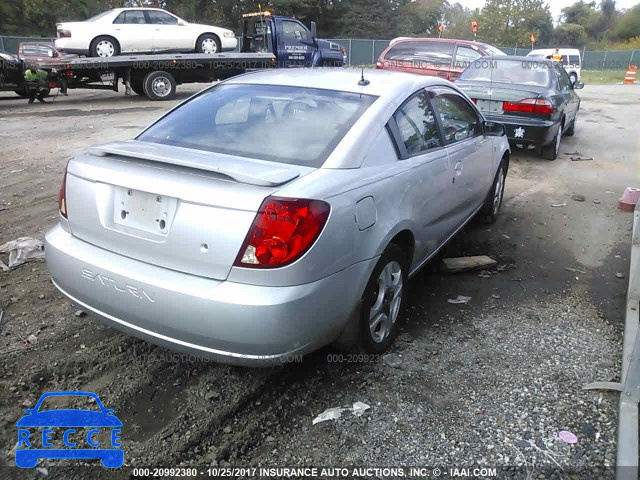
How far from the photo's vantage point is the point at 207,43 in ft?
56.4

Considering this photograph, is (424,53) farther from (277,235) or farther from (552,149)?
(277,235)

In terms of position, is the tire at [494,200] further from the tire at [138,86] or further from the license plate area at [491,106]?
the tire at [138,86]

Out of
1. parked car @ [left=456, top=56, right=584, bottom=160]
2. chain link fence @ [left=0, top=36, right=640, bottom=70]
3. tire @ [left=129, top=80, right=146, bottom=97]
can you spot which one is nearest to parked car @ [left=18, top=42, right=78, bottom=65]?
tire @ [left=129, top=80, right=146, bottom=97]

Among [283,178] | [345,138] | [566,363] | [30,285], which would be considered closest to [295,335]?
[283,178]

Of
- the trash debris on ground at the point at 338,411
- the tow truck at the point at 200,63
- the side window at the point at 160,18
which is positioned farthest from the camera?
the side window at the point at 160,18

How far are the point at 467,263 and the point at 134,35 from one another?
14.7 metres

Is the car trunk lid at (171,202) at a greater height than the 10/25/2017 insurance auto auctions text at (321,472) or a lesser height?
greater

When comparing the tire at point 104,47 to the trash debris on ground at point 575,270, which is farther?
the tire at point 104,47

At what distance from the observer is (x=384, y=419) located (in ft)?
9.00

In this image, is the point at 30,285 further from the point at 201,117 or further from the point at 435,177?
the point at 435,177

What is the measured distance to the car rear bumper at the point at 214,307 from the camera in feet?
7.88

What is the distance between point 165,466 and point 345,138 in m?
1.88

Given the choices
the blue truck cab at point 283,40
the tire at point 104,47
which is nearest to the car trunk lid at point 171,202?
the tire at point 104,47

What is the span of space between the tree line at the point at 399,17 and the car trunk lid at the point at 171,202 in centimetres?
2795
